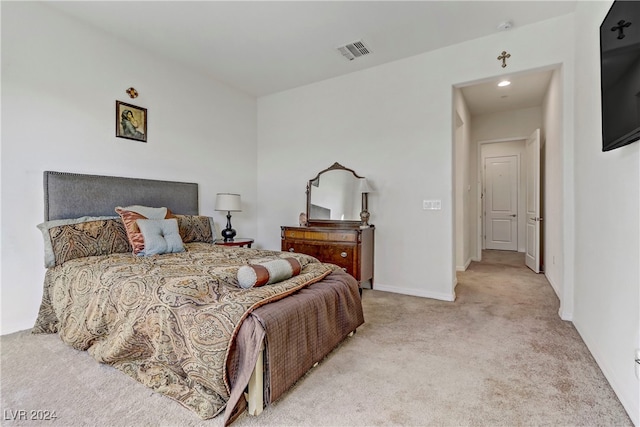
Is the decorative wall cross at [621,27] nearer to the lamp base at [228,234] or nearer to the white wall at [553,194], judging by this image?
the white wall at [553,194]

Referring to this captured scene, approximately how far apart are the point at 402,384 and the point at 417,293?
1999 millimetres

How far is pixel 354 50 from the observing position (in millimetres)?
3529

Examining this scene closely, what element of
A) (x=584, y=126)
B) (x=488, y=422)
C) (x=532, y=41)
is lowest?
(x=488, y=422)

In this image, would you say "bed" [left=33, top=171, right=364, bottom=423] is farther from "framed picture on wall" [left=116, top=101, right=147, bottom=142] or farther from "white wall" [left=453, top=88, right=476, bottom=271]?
"white wall" [left=453, top=88, right=476, bottom=271]

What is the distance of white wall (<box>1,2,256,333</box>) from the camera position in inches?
99.5

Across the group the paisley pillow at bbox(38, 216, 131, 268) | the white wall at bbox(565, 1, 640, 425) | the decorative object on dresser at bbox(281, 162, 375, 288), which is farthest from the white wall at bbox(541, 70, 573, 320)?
the paisley pillow at bbox(38, 216, 131, 268)

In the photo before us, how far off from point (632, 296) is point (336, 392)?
1601mm

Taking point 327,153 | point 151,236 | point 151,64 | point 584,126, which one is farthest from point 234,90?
point 584,126

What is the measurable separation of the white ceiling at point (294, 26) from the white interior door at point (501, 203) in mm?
4279

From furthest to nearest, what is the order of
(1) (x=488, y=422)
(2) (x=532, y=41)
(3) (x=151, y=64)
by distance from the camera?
(3) (x=151, y=64)
(2) (x=532, y=41)
(1) (x=488, y=422)

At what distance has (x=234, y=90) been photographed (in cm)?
460

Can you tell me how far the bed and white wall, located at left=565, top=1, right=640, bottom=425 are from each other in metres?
1.54

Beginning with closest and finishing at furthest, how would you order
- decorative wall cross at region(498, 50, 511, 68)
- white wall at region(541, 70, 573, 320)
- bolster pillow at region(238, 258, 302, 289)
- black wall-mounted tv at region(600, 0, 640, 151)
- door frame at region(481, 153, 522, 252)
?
black wall-mounted tv at region(600, 0, 640, 151) → bolster pillow at region(238, 258, 302, 289) → decorative wall cross at region(498, 50, 511, 68) → white wall at region(541, 70, 573, 320) → door frame at region(481, 153, 522, 252)

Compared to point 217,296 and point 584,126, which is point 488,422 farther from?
point 584,126
